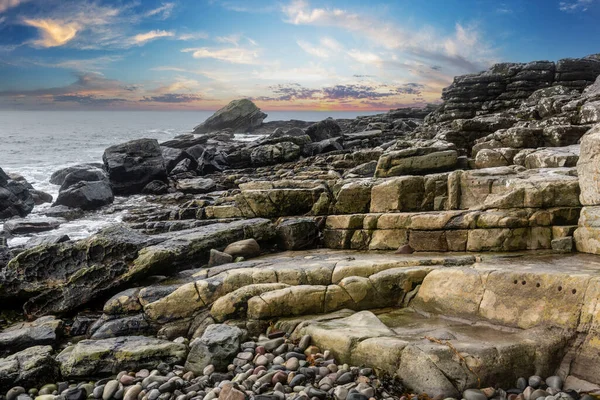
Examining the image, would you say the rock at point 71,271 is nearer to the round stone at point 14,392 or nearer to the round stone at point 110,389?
the round stone at point 14,392

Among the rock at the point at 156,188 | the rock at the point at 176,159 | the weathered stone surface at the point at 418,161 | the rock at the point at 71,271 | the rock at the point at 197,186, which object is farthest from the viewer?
the rock at the point at 176,159

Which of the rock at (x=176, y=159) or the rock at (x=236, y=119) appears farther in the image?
the rock at (x=236, y=119)

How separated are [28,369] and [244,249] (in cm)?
641

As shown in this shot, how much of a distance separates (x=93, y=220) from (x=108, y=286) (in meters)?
17.1

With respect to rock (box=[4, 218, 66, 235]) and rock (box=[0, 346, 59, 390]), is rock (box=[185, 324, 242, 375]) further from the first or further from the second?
rock (box=[4, 218, 66, 235])

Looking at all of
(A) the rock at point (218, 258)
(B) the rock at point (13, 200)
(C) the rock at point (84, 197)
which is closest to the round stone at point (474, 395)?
(A) the rock at point (218, 258)

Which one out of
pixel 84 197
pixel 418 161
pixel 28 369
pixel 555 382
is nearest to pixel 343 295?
pixel 555 382

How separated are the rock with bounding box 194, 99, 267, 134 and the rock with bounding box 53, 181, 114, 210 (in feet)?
301

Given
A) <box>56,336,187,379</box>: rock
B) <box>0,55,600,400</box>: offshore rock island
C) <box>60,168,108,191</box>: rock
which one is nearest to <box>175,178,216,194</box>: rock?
<box>60,168,108,191</box>: rock

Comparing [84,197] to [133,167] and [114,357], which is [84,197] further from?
[114,357]

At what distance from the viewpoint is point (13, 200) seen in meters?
27.5

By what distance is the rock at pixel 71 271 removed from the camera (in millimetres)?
10656

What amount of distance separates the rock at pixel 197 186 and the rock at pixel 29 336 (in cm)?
2175

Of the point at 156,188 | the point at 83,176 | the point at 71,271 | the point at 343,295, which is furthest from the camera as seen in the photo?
the point at 83,176
